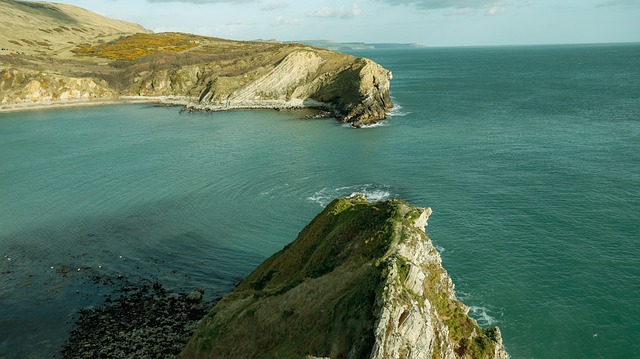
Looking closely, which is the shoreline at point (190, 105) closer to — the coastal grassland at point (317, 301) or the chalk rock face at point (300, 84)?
the chalk rock face at point (300, 84)

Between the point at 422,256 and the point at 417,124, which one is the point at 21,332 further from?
the point at 417,124

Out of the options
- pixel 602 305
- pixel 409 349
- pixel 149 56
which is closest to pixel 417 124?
pixel 602 305

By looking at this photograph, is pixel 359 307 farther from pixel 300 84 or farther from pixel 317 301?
pixel 300 84

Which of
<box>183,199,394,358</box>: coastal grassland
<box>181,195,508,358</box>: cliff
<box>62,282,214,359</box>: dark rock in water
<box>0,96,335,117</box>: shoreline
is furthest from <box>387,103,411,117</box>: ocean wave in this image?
<box>181,195,508,358</box>: cliff

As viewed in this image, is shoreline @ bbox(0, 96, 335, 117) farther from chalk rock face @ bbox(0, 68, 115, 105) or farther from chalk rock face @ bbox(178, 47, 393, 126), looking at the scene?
chalk rock face @ bbox(0, 68, 115, 105)

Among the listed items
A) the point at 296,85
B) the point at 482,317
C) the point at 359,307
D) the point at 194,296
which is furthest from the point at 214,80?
the point at 359,307
